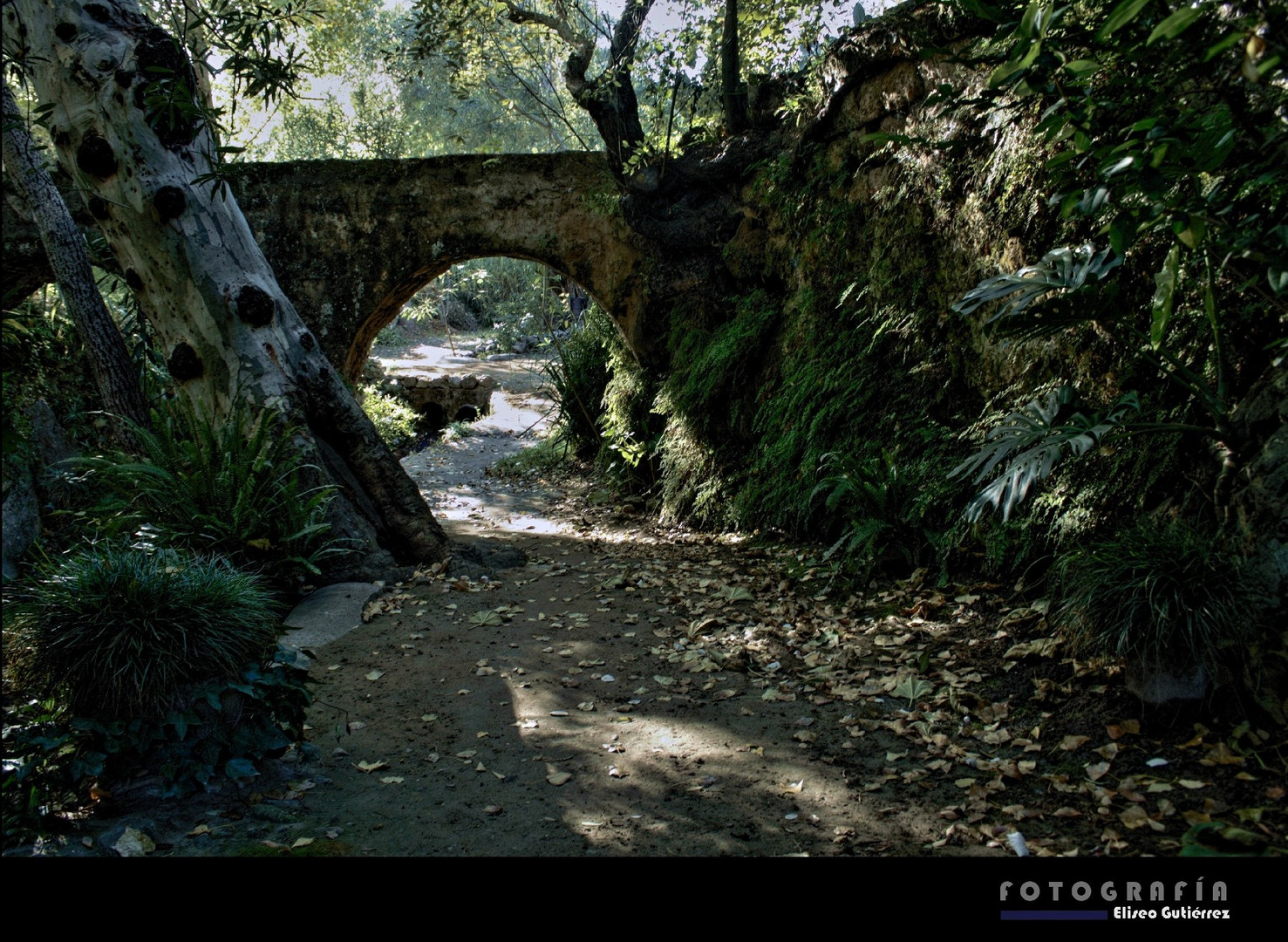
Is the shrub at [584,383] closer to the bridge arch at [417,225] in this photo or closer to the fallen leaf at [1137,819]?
the bridge arch at [417,225]

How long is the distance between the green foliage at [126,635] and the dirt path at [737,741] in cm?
43

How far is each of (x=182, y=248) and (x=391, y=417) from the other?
361 inches

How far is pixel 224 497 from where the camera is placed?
522cm

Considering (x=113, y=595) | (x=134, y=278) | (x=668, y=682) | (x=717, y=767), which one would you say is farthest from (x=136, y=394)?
(x=717, y=767)

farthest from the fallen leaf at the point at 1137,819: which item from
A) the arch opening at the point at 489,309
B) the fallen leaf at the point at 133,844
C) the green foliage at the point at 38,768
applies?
the arch opening at the point at 489,309

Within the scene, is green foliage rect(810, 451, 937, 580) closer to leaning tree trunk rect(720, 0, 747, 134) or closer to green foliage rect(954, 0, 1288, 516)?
green foliage rect(954, 0, 1288, 516)

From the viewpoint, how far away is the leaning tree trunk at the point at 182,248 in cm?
554

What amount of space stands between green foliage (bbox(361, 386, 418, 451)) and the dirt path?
906cm

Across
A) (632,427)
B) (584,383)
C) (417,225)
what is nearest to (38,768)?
(632,427)

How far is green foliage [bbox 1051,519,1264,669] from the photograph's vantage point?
112 inches

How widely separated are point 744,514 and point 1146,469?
3.42 metres

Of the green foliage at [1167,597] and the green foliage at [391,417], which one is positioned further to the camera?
the green foliage at [391,417]

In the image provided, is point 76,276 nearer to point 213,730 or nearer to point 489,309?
point 213,730

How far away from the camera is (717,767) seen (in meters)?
3.29
